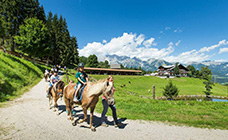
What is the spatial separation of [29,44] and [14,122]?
26.6 metres

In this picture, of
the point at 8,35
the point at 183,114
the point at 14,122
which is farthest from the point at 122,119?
the point at 8,35

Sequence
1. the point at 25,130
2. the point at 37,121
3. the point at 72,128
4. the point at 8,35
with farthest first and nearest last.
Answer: the point at 8,35 → the point at 37,121 → the point at 72,128 → the point at 25,130

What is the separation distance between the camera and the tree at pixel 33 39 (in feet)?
86.4

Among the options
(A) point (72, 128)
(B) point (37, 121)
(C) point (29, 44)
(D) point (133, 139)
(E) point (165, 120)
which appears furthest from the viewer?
(C) point (29, 44)

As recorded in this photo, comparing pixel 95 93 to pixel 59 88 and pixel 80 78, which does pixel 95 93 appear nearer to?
pixel 80 78

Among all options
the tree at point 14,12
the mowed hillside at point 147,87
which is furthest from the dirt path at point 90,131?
the tree at point 14,12

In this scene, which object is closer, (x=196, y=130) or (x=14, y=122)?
(x=196, y=130)

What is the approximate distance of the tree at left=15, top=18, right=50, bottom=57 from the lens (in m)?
26.3

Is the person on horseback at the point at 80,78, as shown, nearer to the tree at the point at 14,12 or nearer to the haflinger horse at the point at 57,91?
the haflinger horse at the point at 57,91

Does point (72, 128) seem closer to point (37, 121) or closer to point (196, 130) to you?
point (37, 121)

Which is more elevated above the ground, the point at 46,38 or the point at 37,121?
the point at 46,38

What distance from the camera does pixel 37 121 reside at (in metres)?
6.03

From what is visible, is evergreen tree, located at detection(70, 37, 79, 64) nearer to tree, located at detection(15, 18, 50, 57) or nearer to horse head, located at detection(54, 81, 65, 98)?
tree, located at detection(15, 18, 50, 57)

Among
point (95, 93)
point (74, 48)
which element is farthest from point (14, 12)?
point (95, 93)
